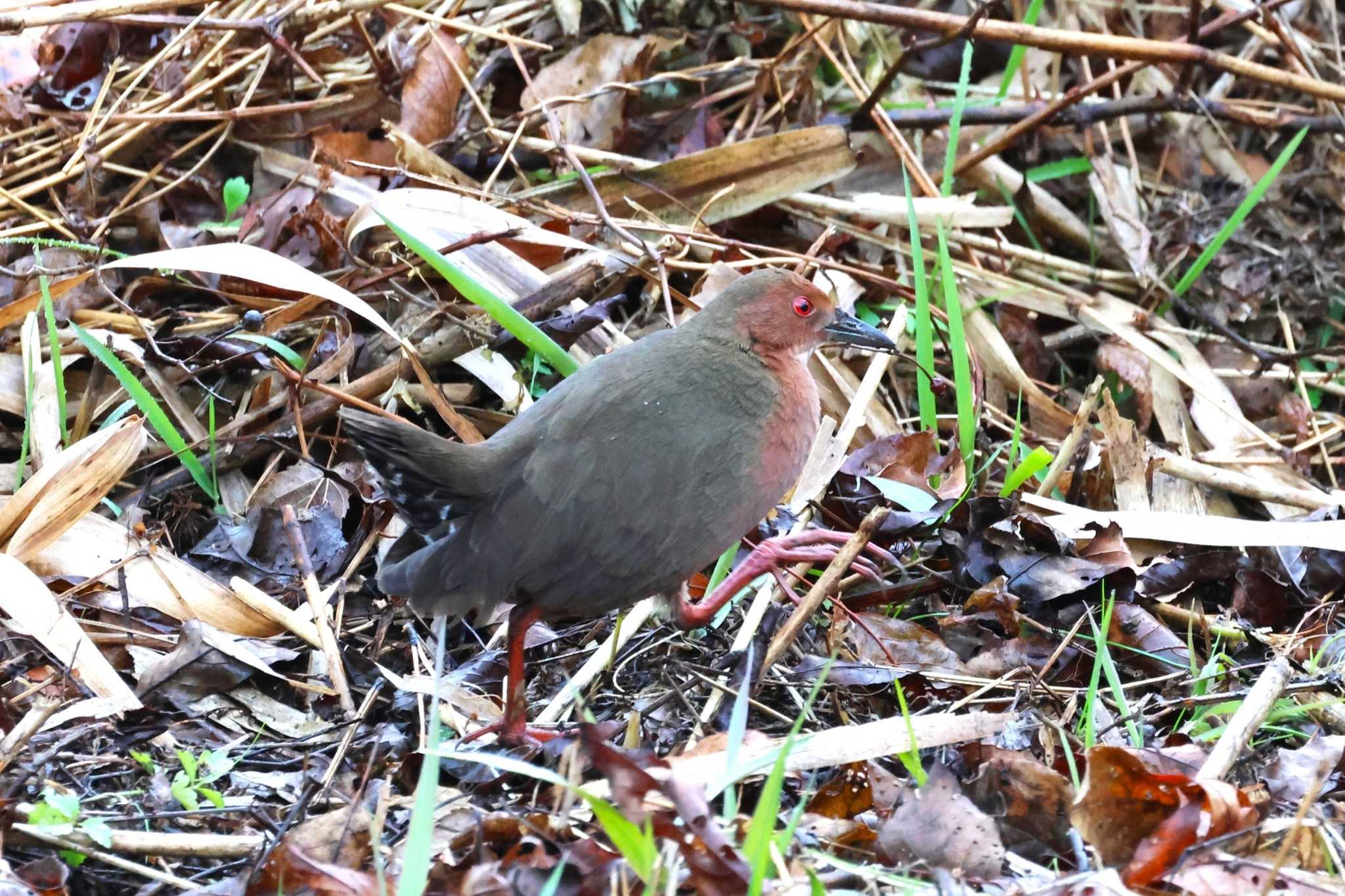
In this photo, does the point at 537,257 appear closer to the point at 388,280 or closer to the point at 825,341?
the point at 388,280

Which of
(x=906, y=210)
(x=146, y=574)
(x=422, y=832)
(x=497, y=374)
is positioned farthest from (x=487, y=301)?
(x=422, y=832)

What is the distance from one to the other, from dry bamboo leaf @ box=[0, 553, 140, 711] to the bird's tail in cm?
73

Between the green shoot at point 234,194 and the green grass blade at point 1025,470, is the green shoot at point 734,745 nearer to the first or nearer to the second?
the green grass blade at point 1025,470

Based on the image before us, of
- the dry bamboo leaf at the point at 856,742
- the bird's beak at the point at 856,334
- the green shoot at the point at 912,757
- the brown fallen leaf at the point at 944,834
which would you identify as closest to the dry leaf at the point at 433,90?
the bird's beak at the point at 856,334

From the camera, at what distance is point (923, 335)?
3898 mm

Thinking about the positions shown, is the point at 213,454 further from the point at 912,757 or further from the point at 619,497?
the point at 912,757

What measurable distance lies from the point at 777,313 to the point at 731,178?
1208mm

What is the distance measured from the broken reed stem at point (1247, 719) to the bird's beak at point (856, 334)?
1340 millimetres

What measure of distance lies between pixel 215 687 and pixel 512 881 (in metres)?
1.19

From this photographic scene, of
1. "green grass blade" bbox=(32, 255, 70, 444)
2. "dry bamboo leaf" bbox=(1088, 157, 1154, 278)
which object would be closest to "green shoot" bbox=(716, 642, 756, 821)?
"green grass blade" bbox=(32, 255, 70, 444)

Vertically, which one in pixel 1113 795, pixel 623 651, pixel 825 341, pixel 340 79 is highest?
pixel 340 79

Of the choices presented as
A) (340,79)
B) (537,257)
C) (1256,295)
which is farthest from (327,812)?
(1256,295)

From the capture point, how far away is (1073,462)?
391 centimetres

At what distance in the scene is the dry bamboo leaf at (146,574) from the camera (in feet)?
11.1
